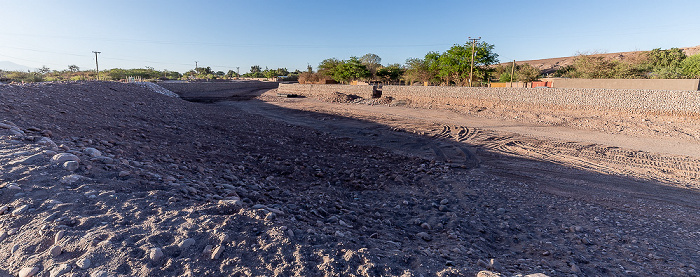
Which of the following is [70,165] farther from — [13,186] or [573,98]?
[573,98]

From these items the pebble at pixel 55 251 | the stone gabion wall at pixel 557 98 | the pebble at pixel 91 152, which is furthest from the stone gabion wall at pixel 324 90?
the pebble at pixel 55 251

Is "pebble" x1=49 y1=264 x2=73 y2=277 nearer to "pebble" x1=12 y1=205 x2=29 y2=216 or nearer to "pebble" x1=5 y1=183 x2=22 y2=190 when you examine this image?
"pebble" x1=12 y1=205 x2=29 y2=216

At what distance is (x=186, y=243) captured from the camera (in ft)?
7.75

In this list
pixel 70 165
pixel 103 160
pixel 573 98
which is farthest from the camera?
pixel 573 98

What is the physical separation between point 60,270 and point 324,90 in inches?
1217

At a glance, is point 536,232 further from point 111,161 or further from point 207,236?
point 111,161

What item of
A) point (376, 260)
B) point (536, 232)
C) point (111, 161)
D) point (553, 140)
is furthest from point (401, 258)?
point (553, 140)

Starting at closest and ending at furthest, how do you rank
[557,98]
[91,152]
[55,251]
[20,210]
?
1. [55,251]
2. [20,210]
3. [91,152]
4. [557,98]

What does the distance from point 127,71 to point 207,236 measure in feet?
219

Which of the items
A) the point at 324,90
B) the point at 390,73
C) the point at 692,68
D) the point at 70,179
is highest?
the point at 390,73

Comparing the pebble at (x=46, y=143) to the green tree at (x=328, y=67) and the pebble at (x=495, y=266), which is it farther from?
the green tree at (x=328, y=67)

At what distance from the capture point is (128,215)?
2709 millimetres

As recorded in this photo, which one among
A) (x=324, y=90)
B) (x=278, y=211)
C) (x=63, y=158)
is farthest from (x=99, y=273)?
(x=324, y=90)

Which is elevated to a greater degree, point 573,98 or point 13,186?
point 573,98
